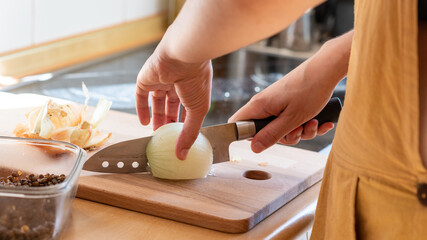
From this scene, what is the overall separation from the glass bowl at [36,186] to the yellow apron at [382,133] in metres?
0.33

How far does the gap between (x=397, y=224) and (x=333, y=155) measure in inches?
4.7

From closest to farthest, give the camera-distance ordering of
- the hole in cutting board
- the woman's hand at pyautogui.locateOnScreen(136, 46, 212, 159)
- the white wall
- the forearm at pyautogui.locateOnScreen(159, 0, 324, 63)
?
the forearm at pyautogui.locateOnScreen(159, 0, 324, 63)
the woman's hand at pyautogui.locateOnScreen(136, 46, 212, 159)
the hole in cutting board
the white wall

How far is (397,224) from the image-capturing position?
670 mm

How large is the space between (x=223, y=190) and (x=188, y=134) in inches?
4.4

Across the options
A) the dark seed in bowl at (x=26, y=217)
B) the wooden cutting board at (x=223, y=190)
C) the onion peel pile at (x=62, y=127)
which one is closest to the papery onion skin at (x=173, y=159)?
the wooden cutting board at (x=223, y=190)

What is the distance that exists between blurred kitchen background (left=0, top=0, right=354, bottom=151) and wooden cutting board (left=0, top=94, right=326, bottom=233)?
0.27 meters

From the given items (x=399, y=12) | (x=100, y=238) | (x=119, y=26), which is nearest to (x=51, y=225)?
(x=100, y=238)

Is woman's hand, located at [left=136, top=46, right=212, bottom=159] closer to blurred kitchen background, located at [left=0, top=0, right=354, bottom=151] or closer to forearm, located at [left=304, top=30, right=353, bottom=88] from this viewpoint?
forearm, located at [left=304, top=30, right=353, bottom=88]

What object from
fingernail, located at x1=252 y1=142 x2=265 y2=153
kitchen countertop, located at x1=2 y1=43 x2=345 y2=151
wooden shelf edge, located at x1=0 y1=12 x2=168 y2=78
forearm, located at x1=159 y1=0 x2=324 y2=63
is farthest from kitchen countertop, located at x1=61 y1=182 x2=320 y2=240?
wooden shelf edge, located at x1=0 y1=12 x2=168 y2=78

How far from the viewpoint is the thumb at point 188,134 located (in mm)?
839

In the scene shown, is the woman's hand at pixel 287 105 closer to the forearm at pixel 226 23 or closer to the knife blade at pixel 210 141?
the knife blade at pixel 210 141

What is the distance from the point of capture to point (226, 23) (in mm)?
644

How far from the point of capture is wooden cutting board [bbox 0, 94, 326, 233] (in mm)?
840

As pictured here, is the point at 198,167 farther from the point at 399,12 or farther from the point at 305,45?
the point at 305,45
